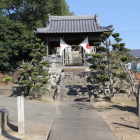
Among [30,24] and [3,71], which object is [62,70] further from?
[30,24]

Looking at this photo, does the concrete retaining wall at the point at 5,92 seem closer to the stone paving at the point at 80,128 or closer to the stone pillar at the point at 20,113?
the stone paving at the point at 80,128

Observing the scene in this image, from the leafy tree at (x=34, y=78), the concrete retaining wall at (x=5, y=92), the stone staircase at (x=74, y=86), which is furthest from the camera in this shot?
the concrete retaining wall at (x=5, y=92)

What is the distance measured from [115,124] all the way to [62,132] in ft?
7.39

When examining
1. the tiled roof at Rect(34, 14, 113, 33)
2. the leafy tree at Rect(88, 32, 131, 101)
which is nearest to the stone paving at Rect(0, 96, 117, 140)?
the leafy tree at Rect(88, 32, 131, 101)

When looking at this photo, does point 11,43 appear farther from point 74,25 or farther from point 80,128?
point 80,128

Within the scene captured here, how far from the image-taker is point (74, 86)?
14.8 m

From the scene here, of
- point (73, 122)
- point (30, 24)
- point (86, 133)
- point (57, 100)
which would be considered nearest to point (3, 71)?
point (30, 24)

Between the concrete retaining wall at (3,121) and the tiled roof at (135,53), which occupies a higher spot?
the tiled roof at (135,53)

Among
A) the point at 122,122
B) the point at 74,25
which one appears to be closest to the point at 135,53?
the point at 74,25

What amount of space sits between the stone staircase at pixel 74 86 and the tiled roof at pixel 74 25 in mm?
4298

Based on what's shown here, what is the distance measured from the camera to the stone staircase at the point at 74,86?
13766 mm

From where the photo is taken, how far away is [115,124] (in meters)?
7.50

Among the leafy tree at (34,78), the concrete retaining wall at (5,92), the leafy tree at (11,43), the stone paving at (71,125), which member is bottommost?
the stone paving at (71,125)

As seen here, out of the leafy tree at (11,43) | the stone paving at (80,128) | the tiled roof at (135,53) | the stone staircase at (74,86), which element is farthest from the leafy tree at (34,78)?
the tiled roof at (135,53)
